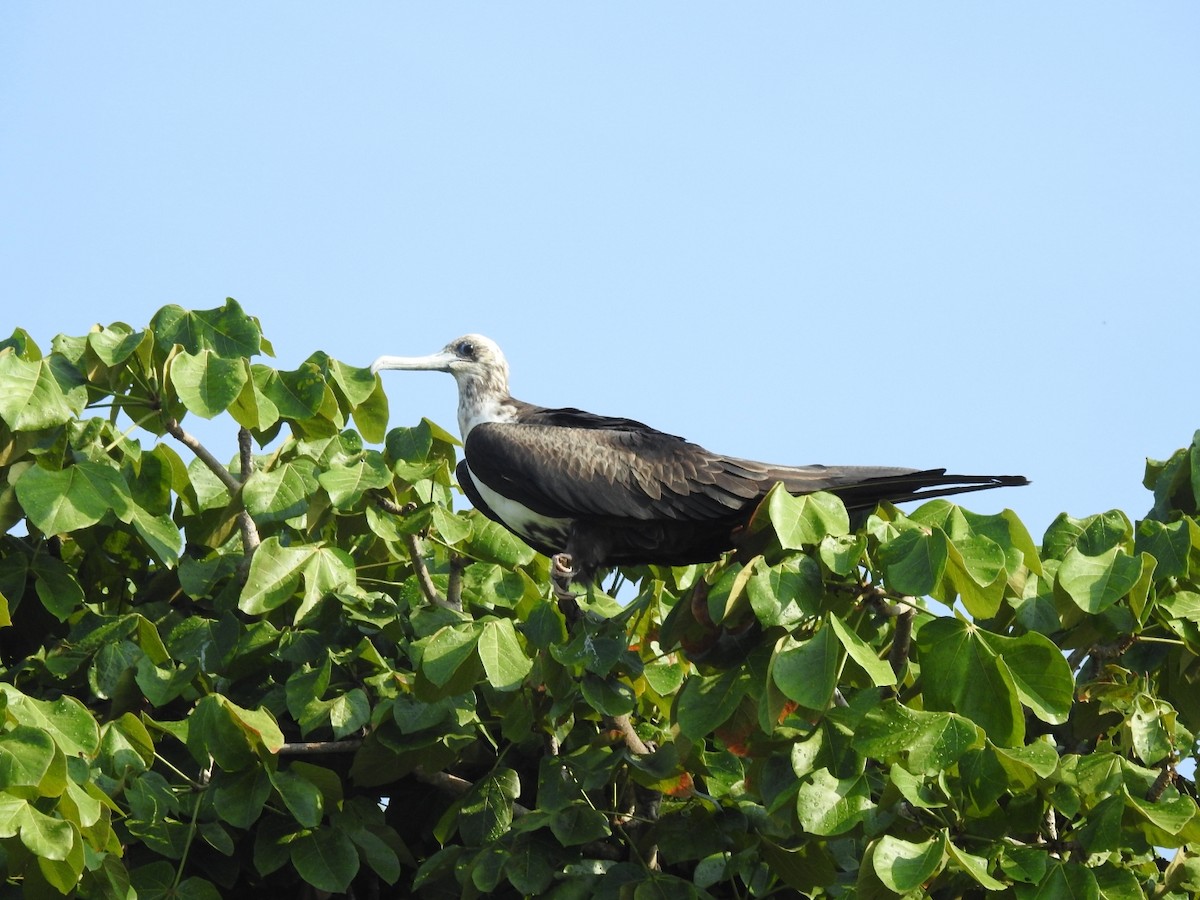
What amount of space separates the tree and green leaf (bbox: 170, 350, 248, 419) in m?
0.01

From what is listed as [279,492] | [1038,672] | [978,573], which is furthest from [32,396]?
[1038,672]

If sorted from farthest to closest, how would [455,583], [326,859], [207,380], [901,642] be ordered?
[455,583]
[207,380]
[326,859]
[901,642]

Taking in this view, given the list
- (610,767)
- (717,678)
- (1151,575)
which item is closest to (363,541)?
(610,767)

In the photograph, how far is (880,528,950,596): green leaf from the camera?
3.64 meters

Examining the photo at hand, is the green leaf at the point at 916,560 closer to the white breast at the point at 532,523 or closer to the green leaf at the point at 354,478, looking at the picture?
the green leaf at the point at 354,478

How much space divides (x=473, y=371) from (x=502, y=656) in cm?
234

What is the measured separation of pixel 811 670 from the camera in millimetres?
3646

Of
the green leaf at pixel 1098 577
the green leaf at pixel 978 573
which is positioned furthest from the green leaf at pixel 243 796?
the green leaf at pixel 1098 577

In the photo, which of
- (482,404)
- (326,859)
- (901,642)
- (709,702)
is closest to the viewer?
(709,702)

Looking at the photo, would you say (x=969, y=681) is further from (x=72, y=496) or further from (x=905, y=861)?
(x=72, y=496)

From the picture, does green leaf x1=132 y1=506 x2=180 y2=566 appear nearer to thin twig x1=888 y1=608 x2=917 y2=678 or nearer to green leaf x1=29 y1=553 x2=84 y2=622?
green leaf x1=29 y1=553 x2=84 y2=622

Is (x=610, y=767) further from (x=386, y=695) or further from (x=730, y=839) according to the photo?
(x=386, y=695)

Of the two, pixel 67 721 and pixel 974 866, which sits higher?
pixel 974 866

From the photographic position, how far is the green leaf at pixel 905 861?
11.4ft
